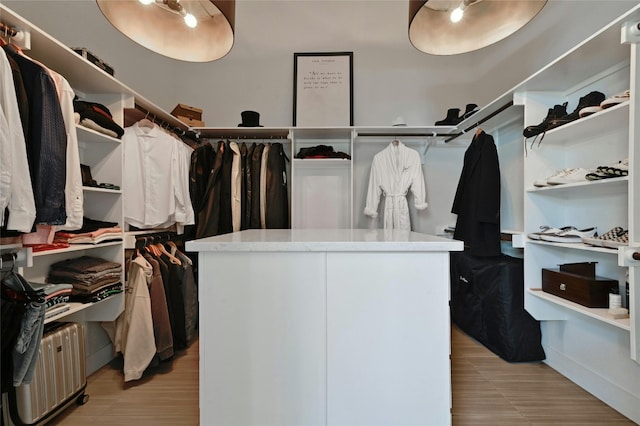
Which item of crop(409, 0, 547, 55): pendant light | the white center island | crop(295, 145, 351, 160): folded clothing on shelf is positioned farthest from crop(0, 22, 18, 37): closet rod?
crop(295, 145, 351, 160): folded clothing on shelf

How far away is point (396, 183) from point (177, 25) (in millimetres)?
2134

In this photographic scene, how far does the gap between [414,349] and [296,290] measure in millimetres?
503

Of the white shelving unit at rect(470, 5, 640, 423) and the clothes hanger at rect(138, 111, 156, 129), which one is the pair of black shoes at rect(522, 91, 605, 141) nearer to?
the white shelving unit at rect(470, 5, 640, 423)

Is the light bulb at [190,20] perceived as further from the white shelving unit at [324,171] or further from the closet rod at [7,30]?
the white shelving unit at [324,171]

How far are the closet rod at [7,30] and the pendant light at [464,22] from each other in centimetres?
166

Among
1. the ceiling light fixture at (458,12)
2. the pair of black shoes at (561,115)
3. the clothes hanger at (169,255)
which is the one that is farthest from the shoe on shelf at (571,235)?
the clothes hanger at (169,255)

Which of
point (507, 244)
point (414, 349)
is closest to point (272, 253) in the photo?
point (414, 349)

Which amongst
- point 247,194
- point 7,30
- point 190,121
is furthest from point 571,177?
point 190,121

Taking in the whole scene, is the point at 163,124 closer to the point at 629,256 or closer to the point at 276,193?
the point at 276,193

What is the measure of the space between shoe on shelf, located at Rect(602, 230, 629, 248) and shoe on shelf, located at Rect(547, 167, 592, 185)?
33 centimetres

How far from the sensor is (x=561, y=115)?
1.78 metres

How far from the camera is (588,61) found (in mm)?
1585

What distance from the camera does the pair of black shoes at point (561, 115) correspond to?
1.60 meters

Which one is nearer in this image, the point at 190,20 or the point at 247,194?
the point at 190,20
